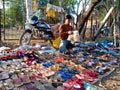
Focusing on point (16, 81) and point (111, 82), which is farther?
point (111, 82)

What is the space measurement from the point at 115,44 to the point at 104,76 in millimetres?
5942

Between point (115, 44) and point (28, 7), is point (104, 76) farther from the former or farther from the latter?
point (28, 7)

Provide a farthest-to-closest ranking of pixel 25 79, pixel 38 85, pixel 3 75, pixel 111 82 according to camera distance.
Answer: pixel 111 82 → pixel 3 75 → pixel 25 79 → pixel 38 85

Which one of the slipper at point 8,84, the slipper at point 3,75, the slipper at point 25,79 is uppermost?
the slipper at point 3,75

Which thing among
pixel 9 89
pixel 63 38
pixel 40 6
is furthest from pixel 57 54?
pixel 40 6

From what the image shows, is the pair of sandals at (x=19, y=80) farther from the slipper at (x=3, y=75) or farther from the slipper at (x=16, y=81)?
the slipper at (x=3, y=75)

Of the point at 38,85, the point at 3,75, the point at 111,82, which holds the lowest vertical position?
the point at 111,82

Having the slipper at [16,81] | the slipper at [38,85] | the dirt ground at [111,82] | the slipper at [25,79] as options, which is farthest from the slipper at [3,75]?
the dirt ground at [111,82]

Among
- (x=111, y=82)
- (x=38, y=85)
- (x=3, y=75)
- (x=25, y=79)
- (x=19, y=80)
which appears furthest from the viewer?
(x=111, y=82)

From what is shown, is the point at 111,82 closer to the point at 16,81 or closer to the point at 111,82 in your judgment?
the point at 111,82

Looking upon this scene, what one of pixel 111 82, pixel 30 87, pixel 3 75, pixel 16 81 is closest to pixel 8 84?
pixel 16 81

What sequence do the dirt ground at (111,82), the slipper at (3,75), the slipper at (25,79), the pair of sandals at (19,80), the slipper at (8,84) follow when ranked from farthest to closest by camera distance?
1. the dirt ground at (111,82)
2. the slipper at (3,75)
3. the slipper at (25,79)
4. the pair of sandals at (19,80)
5. the slipper at (8,84)

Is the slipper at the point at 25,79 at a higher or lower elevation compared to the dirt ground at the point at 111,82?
higher

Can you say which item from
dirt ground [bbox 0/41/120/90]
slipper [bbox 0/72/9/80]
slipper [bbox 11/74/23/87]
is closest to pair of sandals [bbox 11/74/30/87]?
slipper [bbox 11/74/23/87]
